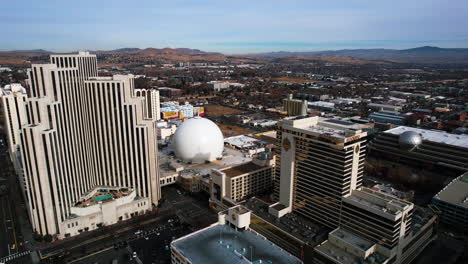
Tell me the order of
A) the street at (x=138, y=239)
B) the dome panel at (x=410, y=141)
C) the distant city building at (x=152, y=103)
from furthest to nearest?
the distant city building at (x=152, y=103)
the dome panel at (x=410, y=141)
the street at (x=138, y=239)

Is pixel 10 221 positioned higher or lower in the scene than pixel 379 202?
lower

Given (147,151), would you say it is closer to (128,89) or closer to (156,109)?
(128,89)

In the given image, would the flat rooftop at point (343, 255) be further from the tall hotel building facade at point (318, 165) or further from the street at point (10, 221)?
the street at point (10, 221)

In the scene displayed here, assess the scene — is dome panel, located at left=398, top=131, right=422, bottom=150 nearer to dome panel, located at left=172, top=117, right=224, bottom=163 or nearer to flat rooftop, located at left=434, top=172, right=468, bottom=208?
flat rooftop, located at left=434, top=172, right=468, bottom=208

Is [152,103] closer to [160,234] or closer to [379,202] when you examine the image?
[160,234]

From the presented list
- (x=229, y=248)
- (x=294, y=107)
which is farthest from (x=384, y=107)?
(x=229, y=248)

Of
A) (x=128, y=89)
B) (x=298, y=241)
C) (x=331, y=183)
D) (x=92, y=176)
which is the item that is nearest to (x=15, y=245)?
(x=92, y=176)

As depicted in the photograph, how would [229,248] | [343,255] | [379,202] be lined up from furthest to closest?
[379,202] → [343,255] → [229,248]

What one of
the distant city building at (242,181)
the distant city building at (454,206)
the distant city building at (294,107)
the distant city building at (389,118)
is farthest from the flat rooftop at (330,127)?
the distant city building at (389,118)

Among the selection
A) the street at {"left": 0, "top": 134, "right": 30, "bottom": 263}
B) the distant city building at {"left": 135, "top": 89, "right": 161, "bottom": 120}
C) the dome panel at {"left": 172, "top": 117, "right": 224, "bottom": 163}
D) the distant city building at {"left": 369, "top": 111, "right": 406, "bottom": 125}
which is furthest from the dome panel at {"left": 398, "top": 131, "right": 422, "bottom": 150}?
the street at {"left": 0, "top": 134, "right": 30, "bottom": 263}
